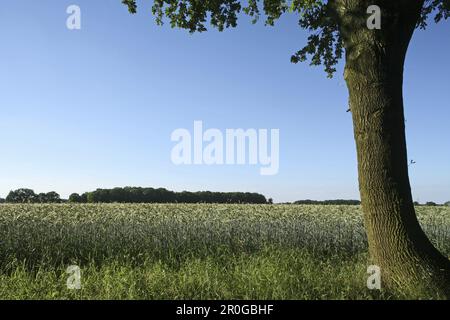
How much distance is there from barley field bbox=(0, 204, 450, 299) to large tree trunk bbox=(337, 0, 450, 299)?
59 cm

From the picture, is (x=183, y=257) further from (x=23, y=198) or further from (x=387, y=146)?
(x=23, y=198)

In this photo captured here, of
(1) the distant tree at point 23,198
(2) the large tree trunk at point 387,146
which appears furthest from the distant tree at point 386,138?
(1) the distant tree at point 23,198

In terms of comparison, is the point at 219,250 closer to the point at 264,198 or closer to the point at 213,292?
the point at 213,292

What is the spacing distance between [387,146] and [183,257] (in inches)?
186

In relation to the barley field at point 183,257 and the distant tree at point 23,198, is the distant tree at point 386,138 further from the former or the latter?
the distant tree at point 23,198

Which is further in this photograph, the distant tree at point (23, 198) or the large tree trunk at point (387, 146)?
the distant tree at point (23, 198)

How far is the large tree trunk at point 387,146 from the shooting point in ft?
21.9

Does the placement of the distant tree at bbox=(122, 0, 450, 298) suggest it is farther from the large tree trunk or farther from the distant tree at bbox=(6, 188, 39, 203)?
the distant tree at bbox=(6, 188, 39, 203)

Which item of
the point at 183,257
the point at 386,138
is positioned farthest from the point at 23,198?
the point at 386,138

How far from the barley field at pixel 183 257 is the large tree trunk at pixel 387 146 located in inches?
23.2

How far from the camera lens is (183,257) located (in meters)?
9.30

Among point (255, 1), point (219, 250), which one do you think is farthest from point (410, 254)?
point (255, 1)
